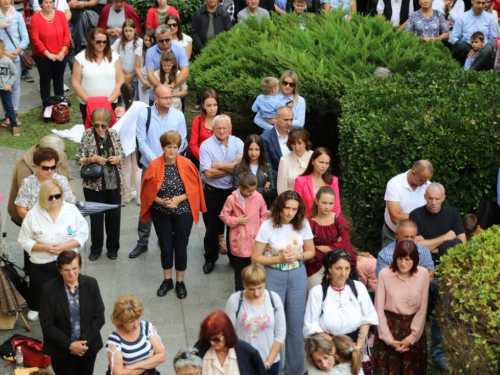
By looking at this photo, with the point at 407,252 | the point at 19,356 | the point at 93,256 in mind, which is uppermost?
the point at 407,252

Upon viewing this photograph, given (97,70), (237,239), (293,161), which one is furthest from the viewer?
(97,70)

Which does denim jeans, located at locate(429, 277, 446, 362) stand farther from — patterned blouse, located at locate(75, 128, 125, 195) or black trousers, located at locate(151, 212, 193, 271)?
patterned blouse, located at locate(75, 128, 125, 195)

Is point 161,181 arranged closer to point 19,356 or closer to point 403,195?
point 19,356

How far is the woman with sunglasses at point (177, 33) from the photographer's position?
1414 centimetres

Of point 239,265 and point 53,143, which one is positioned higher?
point 53,143

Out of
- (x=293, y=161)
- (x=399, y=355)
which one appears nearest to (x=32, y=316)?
(x=293, y=161)

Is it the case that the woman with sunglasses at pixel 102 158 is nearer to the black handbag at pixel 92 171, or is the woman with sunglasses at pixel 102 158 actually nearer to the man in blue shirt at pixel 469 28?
the black handbag at pixel 92 171

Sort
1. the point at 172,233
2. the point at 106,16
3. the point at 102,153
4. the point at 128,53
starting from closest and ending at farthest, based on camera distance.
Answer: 1. the point at 172,233
2. the point at 102,153
3. the point at 128,53
4. the point at 106,16

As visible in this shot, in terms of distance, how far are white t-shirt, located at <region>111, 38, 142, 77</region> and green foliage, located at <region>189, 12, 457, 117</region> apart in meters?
0.92

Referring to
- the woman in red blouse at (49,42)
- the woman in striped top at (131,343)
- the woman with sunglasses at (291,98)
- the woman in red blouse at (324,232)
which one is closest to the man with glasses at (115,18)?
the woman in red blouse at (49,42)

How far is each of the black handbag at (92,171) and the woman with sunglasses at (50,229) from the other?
1340 millimetres

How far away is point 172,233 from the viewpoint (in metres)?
9.80

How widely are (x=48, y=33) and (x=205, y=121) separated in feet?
15.3

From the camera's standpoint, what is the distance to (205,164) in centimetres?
1030
